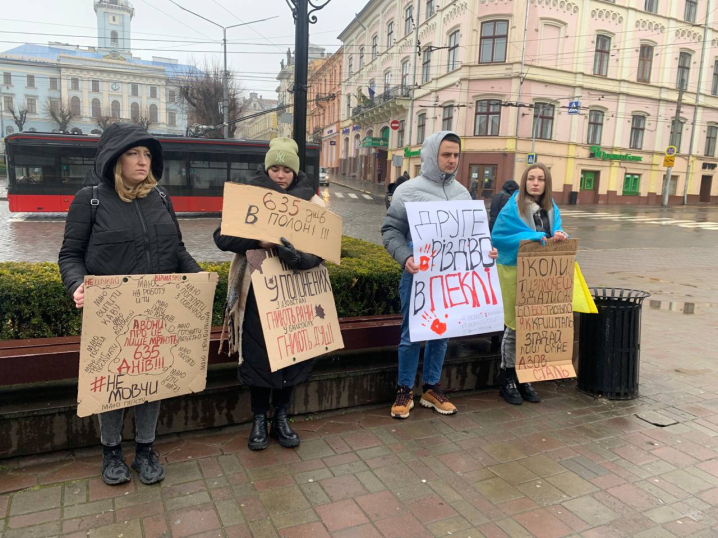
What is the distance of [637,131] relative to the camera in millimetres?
35156

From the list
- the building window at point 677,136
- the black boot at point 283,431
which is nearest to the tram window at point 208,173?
the black boot at point 283,431

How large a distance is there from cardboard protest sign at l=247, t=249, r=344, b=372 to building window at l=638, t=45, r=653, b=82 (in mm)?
38286

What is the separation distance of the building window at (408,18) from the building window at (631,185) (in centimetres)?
1878

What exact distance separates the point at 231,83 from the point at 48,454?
46085 mm

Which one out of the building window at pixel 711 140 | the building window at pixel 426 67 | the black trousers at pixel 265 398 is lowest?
the black trousers at pixel 265 398

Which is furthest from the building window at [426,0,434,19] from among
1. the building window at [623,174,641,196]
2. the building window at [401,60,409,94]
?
the building window at [623,174,641,196]

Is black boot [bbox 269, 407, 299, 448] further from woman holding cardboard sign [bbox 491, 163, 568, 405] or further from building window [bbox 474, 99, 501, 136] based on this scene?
building window [bbox 474, 99, 501, 136]

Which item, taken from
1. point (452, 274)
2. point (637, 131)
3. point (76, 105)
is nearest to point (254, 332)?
point (452, 274)

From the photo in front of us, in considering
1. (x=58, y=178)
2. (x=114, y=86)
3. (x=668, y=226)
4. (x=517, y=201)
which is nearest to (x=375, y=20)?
(x=668, y=226)

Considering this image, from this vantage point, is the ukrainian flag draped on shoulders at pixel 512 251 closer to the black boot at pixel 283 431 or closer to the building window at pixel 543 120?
the black boot at pixel 283 431

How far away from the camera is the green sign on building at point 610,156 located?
3344 cm

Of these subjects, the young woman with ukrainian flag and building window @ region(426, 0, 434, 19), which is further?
building window @ region(426, 0, 434, 19)

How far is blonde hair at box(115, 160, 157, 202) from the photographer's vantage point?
2785 mm

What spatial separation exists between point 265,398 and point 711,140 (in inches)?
1772
